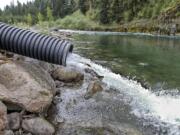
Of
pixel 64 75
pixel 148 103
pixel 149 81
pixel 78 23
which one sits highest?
pixel 64 75

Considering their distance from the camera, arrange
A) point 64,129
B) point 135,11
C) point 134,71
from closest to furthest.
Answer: point 64,129, point 134,71, point 135,11

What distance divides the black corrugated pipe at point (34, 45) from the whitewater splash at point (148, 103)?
2.71 m

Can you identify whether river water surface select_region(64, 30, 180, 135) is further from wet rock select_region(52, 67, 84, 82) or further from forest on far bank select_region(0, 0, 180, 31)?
forest on far bank select_region(0, 0, 180, 31)

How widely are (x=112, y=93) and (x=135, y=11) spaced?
74488 mm

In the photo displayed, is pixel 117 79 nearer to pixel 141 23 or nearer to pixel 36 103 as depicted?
pixel 36 103

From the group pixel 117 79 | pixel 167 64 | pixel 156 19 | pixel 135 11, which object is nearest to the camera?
pixel 117 79

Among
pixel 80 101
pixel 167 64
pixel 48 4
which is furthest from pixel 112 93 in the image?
pixel 48 4

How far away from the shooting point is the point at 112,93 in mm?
15344

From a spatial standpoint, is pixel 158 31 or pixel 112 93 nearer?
pixel 112 93

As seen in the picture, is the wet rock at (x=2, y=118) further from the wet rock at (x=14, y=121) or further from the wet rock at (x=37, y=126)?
the wet rock at (x=37, y=126)

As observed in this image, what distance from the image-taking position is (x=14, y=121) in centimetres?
1033

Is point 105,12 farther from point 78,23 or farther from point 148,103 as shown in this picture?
point 148,103

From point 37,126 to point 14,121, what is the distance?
0.75 metres

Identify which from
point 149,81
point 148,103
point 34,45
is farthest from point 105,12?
point 34,45
